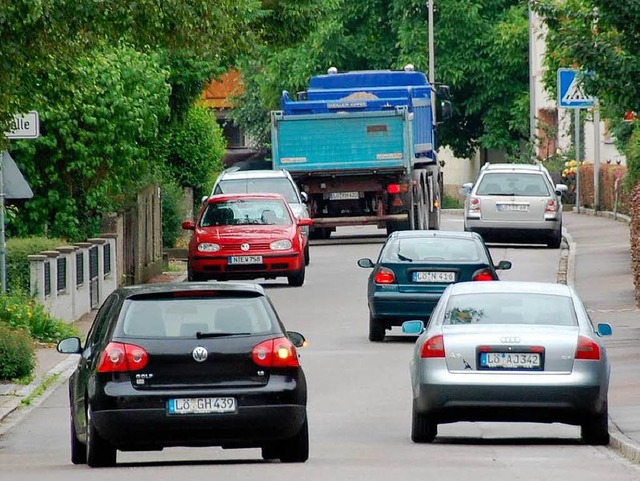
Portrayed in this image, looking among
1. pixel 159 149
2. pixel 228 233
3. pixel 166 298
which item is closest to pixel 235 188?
pixel 159 149

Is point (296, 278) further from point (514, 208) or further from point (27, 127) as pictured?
point (27, 127)

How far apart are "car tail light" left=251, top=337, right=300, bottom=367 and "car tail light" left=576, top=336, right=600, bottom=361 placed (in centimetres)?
253

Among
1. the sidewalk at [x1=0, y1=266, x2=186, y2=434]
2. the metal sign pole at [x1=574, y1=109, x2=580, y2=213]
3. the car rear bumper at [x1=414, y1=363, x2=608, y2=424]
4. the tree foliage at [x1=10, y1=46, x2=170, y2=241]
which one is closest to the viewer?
the car rear bumper at [x1=414, y1=363, x2=608, y2=424]

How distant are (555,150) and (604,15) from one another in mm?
38542

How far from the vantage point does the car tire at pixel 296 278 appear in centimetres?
3178

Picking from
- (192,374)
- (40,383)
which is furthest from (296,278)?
(192,374)

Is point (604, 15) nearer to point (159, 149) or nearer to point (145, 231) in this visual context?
point (145, 231)

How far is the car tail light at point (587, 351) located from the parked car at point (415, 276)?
8675 mm

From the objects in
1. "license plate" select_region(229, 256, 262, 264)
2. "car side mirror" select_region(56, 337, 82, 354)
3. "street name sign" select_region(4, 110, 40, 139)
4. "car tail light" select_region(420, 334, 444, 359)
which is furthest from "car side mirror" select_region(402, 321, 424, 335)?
"license plate" select_region(229, 256, 262, 264)

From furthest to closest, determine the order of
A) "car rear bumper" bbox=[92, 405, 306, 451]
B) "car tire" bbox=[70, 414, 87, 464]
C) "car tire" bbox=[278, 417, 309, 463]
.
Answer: "car tire" bbox=[70, 414, 87, 464] < "car tire" bbox=[278, 417, 309, 463] < "car rear bumper" bbox=[92, 405, 306, 451]

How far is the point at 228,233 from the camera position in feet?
104

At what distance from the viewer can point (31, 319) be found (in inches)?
941

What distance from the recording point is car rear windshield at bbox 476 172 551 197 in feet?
128

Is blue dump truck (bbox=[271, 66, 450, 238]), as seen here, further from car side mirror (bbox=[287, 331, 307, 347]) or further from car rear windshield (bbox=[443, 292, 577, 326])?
car side mirror (bbox=[287, 331, 307, 347])
